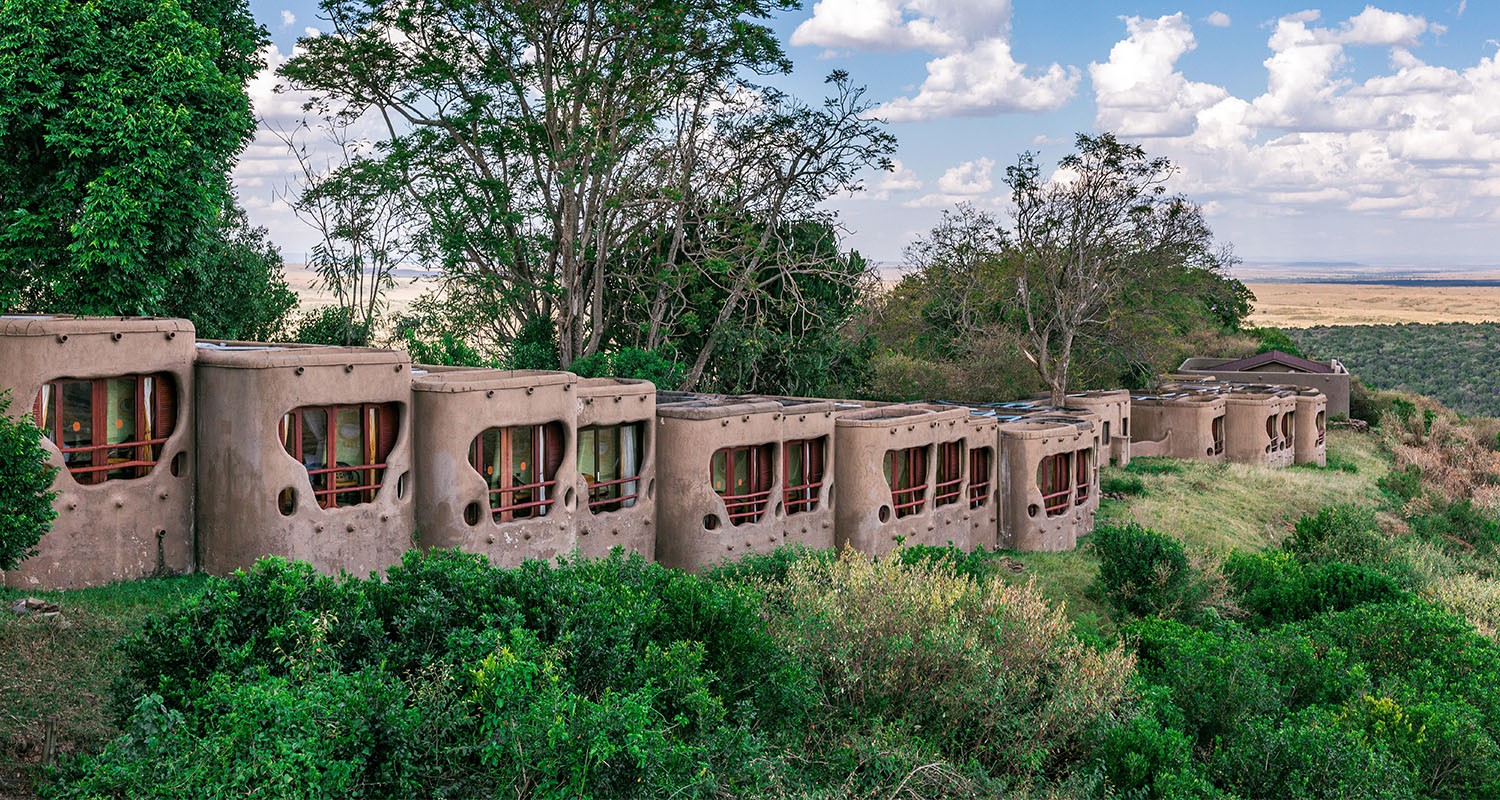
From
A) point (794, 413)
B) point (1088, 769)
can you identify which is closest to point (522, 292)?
point (794, 413)

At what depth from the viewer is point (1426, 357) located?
88.4 m

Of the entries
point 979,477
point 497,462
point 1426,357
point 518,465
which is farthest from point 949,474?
point 1426,357

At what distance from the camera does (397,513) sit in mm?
15320

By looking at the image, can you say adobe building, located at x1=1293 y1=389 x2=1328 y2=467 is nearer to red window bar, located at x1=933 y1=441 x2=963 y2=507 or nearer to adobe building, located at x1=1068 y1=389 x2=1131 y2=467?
adobe building, located at x1=1068 y1=389 x2=1131 y2=467

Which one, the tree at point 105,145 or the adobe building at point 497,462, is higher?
the tree at point 105,145

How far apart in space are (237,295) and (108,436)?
46.4ft

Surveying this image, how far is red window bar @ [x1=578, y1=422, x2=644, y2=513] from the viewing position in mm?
17953

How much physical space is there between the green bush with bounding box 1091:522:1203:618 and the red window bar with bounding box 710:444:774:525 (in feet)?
23.6

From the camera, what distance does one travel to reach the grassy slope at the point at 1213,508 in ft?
76.2

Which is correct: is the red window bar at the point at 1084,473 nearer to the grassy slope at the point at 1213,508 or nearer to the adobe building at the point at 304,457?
the grassy slope at the point at 1213,508

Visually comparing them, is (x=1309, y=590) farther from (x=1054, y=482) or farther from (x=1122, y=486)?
(x=1122, y=486)

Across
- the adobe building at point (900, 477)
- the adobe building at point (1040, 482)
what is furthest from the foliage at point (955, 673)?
the adobe building at point (1040, 482)

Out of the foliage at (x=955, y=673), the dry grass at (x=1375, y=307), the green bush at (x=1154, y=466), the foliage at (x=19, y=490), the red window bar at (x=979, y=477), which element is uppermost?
→ the dry grass at (x=1375, y=307)

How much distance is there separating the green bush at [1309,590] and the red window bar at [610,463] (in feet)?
41.1
